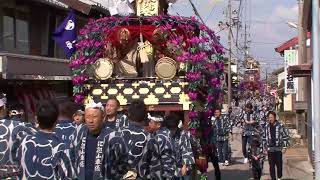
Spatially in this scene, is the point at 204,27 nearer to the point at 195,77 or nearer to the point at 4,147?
the point at 195,77

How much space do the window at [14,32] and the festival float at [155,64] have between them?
6.01 m

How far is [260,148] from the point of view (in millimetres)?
13805

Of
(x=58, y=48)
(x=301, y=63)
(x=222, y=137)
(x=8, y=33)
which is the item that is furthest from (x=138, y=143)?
(x=58, y=48)

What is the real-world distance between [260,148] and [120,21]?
15.5 ft

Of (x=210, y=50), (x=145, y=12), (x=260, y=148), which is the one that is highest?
(x=145, y=12)

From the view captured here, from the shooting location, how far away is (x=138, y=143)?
6.73 meters

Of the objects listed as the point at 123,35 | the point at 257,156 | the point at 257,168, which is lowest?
the point at 257,168

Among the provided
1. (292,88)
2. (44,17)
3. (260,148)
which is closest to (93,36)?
(260,148)

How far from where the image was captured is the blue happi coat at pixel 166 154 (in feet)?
25.5

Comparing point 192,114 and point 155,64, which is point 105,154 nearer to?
point 192,114

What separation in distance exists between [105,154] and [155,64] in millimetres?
5867

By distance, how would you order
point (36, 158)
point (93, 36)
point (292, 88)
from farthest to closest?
point (292, 88)
point (93, 36)
point (36, 158)

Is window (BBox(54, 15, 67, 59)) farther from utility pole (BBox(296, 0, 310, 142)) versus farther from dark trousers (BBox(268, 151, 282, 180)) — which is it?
dark trousers (BBox(268, 151, 282, 180))

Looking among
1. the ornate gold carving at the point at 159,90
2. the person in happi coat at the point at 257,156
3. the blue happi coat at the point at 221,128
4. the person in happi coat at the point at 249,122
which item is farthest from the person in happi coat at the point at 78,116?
the blue happi coat at the point at 221,128
